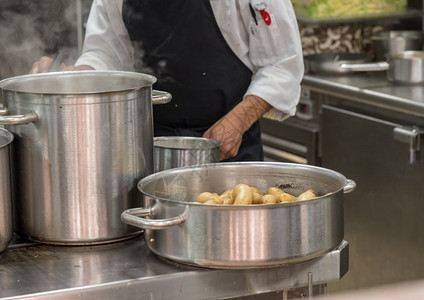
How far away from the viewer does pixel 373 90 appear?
3.27 metres

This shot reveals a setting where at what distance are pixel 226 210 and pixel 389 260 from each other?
2.09m

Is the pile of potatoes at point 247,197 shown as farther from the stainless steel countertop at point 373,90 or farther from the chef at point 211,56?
the stainless steel countertop at point 373,90

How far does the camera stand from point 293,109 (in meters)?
2.33

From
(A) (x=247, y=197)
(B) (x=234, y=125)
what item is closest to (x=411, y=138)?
(B) (x=234, y=125)

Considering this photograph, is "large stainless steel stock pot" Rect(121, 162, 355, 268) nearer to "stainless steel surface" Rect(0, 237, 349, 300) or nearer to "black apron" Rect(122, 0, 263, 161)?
"stainless steel surface" Rect(0, 237, 349, 300)

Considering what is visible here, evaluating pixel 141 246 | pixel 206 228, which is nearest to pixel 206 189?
pixel 141 246

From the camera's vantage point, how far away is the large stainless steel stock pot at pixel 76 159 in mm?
1422

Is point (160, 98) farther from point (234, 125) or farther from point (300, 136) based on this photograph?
point (300, 136)

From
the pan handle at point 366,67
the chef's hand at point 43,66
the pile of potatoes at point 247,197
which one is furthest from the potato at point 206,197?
the pan handle at point 366,67

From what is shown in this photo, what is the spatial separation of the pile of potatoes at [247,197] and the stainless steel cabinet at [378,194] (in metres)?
1.64

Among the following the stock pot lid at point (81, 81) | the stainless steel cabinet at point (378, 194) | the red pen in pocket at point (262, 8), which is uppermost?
the red pen in pocket at point (262, 8)

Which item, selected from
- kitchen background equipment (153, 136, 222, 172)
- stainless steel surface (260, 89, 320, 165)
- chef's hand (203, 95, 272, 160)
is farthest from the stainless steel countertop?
kitchen background equipment (153, 136, 222, 172)

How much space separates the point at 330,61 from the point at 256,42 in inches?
57.2

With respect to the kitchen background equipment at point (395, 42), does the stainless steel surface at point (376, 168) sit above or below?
below
